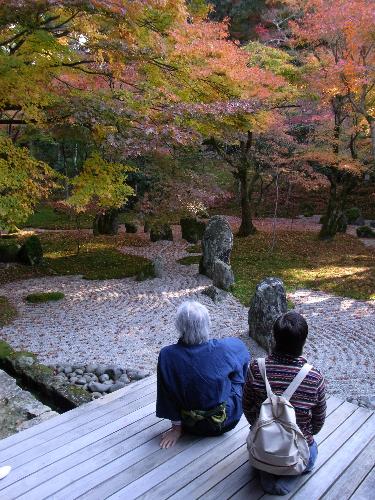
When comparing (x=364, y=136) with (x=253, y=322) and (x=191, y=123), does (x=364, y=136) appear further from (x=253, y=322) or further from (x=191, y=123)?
(x=253, y=322)

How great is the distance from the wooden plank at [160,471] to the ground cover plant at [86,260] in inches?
384

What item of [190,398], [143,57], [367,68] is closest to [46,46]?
[143,57]

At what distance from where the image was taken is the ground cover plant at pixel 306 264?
11625 mm

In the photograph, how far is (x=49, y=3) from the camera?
5.80m

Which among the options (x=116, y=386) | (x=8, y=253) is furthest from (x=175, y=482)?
(x=8, y=253)

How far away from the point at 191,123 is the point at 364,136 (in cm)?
1043

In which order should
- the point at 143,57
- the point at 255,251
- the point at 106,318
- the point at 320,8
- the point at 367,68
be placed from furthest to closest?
1. the point at 255,251
2. the point at 320,8
3. the point at 367,68
4. the point at 106,318
5. the point at 143,57

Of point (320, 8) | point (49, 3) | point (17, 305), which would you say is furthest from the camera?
point (320, 8)

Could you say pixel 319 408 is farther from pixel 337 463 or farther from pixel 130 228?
pixel 130 228

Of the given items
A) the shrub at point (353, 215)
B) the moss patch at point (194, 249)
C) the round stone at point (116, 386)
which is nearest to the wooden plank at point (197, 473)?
the round stone at point (116, 386)

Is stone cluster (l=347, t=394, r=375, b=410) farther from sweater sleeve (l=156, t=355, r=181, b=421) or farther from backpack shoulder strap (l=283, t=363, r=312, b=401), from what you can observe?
backpack shoulder strap (l=283, t=363, r=312, b=401)

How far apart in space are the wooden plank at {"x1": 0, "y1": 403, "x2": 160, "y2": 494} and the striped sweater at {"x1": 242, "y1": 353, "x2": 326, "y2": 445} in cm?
119

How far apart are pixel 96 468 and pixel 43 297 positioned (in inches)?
319

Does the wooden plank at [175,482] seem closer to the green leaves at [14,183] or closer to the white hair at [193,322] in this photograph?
the white hair at [193,322]
